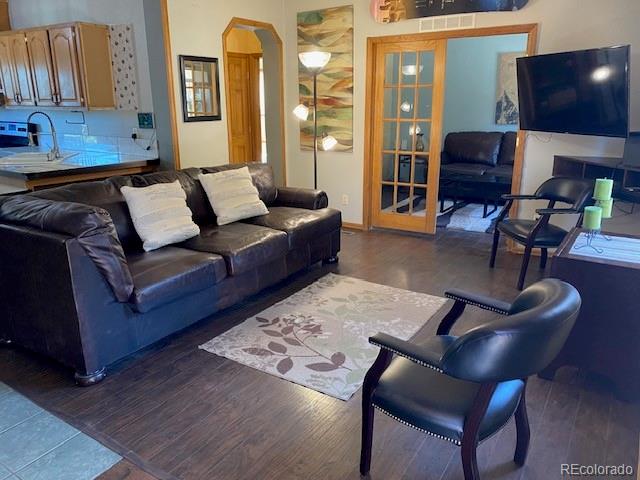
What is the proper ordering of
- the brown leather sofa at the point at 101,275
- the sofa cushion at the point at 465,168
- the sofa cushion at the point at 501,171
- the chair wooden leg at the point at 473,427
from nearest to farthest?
the chair wooden leg at the point at 473,427 → the brown leather sofa at the point at 101,275 → the sofa cushion at the point at 501,171 → the sofa cushion at the point at 465,168

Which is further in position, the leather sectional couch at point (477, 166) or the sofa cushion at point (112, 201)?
the leather sectional couch at point (477, 166)

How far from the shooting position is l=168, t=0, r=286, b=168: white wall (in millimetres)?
4273

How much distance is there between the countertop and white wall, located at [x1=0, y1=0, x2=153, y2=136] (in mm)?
247

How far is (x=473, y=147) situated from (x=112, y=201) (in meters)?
5.19

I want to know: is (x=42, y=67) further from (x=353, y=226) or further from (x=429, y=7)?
(x=429, y=7)

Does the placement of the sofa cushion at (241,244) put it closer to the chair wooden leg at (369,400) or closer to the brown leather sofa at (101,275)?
the brown leather sofa at (101,275)

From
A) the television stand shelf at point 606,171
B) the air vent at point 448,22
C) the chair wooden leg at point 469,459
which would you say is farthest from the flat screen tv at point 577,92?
the chair wooden leg at point 469,459

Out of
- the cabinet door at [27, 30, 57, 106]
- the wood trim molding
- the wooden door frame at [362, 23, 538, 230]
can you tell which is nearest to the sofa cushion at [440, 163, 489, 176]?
the wooden door frame at [362, 23, 538, 230]

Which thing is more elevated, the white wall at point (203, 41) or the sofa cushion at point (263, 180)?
the white wall at point (203, 41)

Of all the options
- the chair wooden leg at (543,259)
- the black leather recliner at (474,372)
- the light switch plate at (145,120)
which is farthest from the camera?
the light switch plate at (145,120)

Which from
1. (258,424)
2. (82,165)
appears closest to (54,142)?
(82,165)

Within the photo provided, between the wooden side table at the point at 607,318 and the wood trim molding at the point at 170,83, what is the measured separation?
133 inches

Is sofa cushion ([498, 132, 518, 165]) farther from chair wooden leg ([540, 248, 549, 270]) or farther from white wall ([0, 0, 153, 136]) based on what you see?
white wall ([0, 0, 153, 136])

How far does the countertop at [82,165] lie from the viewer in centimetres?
394
